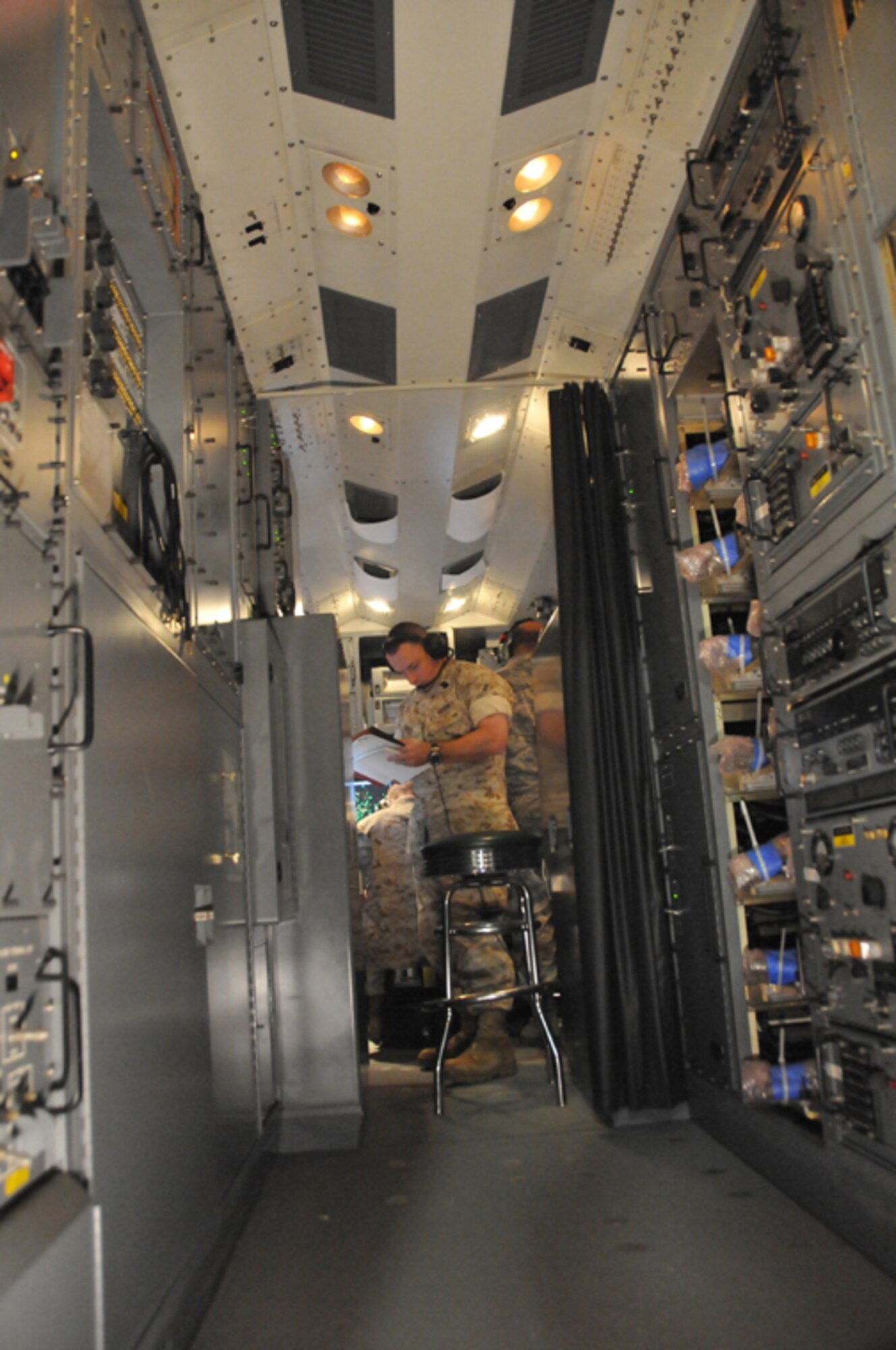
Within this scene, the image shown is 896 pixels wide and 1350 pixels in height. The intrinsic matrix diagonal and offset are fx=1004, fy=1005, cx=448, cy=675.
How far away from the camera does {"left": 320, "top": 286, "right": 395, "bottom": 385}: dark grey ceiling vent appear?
4.34 metres

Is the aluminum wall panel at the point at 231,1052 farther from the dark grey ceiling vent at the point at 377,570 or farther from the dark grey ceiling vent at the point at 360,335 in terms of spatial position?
the dark grey ceiling vent at the point at 377,570

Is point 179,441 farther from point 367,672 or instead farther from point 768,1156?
point 367,672

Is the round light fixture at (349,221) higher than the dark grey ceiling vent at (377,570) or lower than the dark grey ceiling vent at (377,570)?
higher

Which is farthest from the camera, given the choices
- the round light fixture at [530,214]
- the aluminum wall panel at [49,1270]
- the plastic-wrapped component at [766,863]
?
the round light fixture at [530,214]

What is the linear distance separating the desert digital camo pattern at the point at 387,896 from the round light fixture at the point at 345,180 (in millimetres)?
3051

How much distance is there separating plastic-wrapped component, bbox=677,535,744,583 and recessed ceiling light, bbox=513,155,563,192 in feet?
5.00

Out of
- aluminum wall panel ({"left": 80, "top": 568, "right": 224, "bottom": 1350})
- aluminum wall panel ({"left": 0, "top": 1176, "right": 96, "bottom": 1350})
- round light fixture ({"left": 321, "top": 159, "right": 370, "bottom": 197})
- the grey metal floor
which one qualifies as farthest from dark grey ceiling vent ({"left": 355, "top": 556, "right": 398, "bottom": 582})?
aluminum wall panel ({"left": 0, "top": 1176, "right": 96, "bottom": 1350})

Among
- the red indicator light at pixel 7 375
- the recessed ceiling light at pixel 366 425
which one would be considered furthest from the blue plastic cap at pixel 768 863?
the recessed ceiling light at pixel 366 425

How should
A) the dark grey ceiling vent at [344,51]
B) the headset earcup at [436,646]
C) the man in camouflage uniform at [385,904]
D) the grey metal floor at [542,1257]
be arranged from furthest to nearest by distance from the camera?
1. the man in camouflage uniform at [385,904]
2. the headset earcup at [436,646]
3. the dark grey ceiling vent at [344,51]
4. the grey metal floor at [542,1257]

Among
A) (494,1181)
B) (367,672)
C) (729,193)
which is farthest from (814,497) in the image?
(367,672)

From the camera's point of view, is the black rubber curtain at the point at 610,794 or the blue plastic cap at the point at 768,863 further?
the black rubber curtain at the point at 610,794

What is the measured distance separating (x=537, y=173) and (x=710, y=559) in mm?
1619

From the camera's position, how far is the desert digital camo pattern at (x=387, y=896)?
16.7 ft

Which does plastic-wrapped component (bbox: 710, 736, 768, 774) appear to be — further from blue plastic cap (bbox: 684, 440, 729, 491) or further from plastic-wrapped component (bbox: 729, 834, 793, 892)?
blue plastic cap (bbox: 684, 440, 729, 491)
